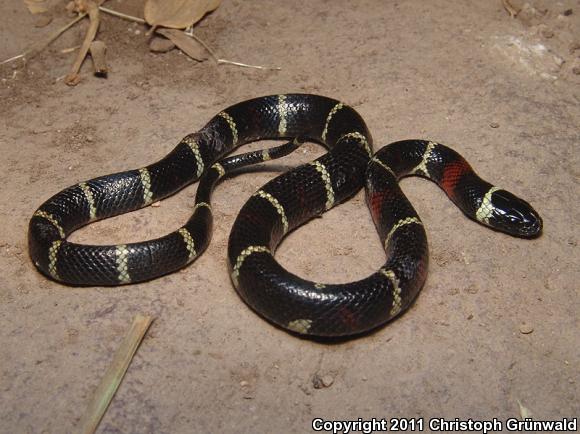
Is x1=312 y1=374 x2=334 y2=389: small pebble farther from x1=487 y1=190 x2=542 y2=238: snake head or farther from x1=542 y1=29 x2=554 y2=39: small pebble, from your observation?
x1=542 y1=29 x2=554 y2=39: small pebble

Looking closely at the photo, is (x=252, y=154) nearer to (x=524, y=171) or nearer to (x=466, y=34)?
(x=524, y=171)

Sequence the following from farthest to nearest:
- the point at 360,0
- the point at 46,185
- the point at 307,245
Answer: the point at 360,0, the point at 46,185, the point at 307,245

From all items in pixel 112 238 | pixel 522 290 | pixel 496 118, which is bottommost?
pixel 112 238

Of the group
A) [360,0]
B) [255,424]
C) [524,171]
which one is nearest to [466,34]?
[360,0]

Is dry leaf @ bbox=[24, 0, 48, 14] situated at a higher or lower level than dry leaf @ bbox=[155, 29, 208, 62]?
lower

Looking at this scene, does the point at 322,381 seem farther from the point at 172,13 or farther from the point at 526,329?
the point at 172,13

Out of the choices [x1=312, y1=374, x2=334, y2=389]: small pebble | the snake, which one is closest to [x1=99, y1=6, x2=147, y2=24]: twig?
the snake
